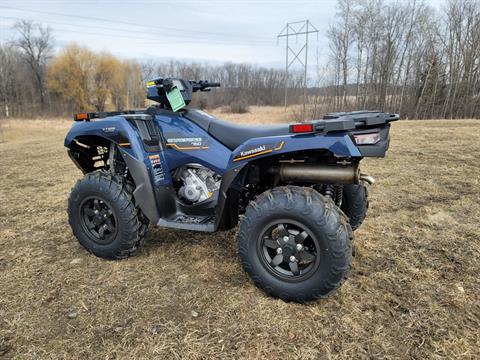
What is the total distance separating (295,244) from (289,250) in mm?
64

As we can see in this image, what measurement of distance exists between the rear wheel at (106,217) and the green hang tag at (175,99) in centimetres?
86

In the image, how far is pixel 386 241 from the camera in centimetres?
370

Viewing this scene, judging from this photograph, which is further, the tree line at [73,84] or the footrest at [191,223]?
the tree line at [73,84]

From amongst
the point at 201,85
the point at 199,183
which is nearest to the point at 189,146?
the point at 199,183

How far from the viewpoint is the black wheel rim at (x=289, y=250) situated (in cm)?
259

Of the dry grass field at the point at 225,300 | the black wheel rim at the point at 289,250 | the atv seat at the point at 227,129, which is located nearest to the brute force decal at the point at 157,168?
the atv seat at the point at 227,129

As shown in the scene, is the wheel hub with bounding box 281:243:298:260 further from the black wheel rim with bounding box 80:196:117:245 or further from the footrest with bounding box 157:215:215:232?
the black wheel rim with bounding box 80:196:117:245

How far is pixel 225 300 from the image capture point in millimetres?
2713

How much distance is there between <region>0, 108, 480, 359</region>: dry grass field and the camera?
2.23m

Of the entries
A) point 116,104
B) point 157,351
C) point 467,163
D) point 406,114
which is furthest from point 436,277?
point 116,104

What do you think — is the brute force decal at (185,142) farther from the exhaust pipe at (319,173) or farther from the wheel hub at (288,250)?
the wheel hub at (288,250)

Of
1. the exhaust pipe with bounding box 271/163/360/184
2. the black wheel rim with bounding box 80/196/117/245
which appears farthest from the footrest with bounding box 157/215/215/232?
the exhaust pipe with bounding box 271/163/360/184

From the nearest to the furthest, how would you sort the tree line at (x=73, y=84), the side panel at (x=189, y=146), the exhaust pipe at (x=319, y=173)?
the exhaust pipe at (x=319, y=173)
the side panel at (x=189, y=146)
the tree line at (x=73, y=84)

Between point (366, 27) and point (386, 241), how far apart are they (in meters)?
31.6
